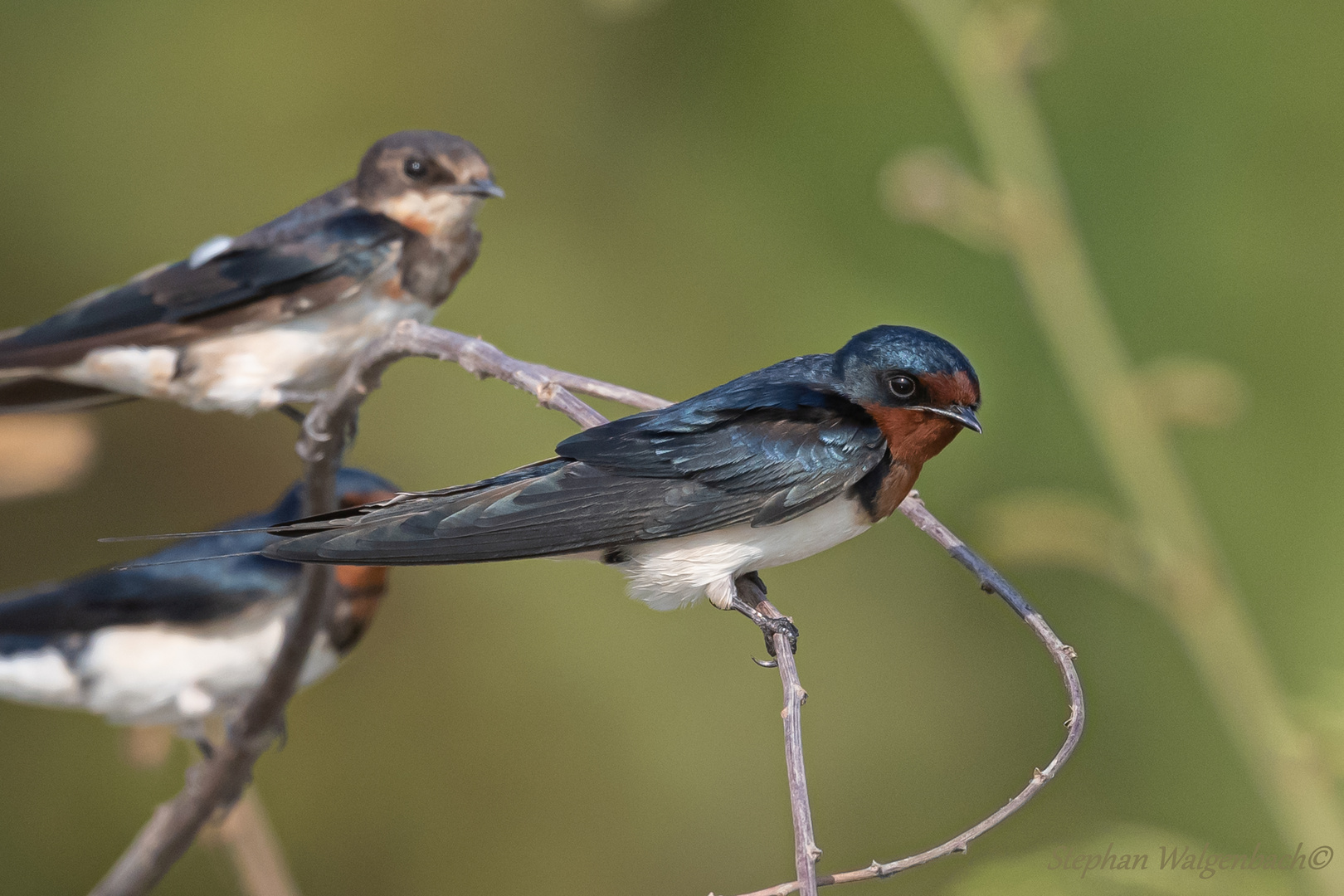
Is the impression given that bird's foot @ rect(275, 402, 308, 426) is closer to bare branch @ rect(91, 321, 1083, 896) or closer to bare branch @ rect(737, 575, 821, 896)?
bare branch @ rect(91, 321, 1083, 896)

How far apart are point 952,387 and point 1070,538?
1.89 feet

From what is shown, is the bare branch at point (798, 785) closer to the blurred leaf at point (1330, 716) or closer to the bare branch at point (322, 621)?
the bare branch at point (322, 621)

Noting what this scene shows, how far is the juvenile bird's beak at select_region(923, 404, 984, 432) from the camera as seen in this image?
3.33 feet

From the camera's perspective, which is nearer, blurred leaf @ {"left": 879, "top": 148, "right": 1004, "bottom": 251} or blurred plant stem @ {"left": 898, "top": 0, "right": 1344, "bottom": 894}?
blurred plant stem @ {"left": 898, "top": 0, "right": 1344, "bottom": 894}

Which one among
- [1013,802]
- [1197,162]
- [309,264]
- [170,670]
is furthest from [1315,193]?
[170,670]

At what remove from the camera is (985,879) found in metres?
1.45

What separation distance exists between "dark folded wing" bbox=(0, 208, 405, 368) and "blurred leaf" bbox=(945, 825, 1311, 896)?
3.53 feet

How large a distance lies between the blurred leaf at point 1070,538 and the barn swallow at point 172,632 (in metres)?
0.94

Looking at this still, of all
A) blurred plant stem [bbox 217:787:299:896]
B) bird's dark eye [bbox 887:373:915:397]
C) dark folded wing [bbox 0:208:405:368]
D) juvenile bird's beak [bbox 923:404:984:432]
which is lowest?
blurred plant stem [bbox 217:787:299:896]

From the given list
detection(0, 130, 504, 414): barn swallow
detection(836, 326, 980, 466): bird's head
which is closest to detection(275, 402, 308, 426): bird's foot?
detection(0, 130, 504, 414): barn swallow

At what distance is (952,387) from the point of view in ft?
3.35

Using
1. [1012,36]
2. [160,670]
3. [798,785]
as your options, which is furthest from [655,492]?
[160,670]

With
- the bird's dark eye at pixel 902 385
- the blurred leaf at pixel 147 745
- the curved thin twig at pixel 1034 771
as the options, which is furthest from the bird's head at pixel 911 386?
the blurred leaf at pixel 147 745

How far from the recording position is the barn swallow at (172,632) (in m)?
2.01
